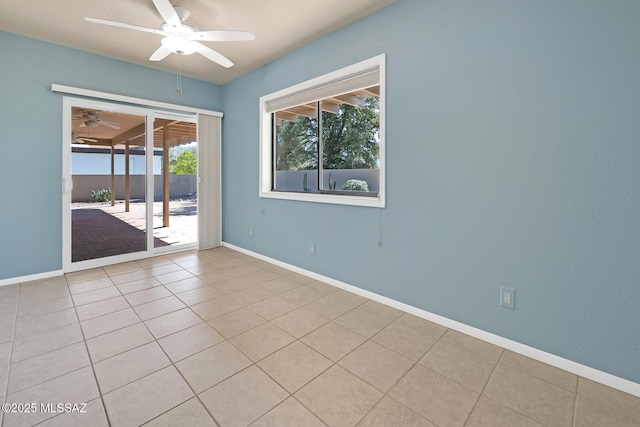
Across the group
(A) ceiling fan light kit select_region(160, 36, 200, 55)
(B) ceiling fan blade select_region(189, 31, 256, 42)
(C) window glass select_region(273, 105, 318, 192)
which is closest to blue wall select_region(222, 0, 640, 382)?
(C) window glass select_region(273, 105, 318, 192)

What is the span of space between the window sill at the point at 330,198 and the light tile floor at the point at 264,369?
0.91 m

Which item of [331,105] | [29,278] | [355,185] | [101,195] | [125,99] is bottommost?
[29,278]

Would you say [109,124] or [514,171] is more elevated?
[109,124]

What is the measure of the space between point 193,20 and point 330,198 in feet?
6.96

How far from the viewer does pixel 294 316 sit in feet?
7.89

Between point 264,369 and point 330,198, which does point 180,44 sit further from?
point 264,369

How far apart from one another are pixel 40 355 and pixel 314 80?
124 inches

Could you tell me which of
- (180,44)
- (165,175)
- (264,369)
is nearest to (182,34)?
(180,44)

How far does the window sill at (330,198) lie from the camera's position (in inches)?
105

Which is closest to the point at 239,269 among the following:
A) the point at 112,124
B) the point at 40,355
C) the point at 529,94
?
the point at 40,355

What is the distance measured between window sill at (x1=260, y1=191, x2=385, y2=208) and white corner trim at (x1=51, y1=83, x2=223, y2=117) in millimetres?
1692

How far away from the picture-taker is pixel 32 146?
3121 mm

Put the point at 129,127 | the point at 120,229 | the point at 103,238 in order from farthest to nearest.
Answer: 1. the point at 129,127
2. the point at 120,229
3. the point at 103,238

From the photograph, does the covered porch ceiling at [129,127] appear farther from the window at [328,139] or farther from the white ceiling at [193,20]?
the window at [328,139]
